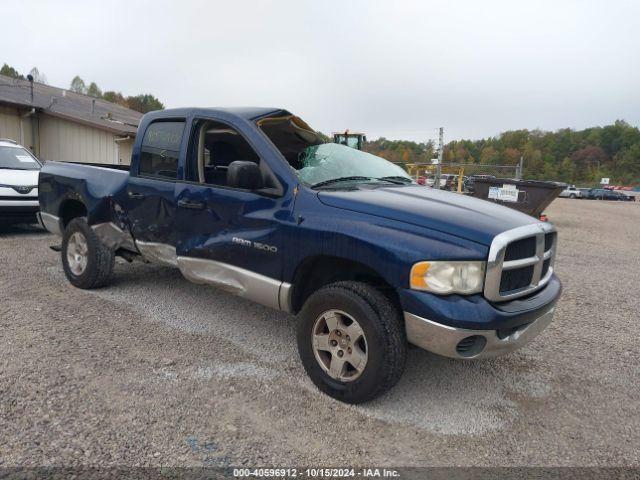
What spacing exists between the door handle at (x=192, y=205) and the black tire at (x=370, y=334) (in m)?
1.31

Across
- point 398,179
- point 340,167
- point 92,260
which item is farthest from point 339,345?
point 92,260

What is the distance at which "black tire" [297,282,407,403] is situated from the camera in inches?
113

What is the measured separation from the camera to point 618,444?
284 centimetres

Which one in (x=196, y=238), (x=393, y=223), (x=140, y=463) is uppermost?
(x=393, y=223)

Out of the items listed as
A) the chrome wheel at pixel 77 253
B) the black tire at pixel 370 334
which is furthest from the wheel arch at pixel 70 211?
the black tire at pixel 370 334

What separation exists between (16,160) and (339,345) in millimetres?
8618

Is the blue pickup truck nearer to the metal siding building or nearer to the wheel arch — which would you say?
the wheel arch

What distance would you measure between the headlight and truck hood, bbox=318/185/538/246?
6.8 inches

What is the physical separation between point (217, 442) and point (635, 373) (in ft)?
10.9

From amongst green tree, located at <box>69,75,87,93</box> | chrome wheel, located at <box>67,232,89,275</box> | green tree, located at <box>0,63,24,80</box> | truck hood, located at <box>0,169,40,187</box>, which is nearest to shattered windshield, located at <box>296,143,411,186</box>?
chrome wheel, located at <box>67,232,89,275</box>

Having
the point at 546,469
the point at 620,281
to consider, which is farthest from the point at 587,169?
the point at 546,469

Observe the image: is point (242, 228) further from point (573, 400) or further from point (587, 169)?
point (587, 169)

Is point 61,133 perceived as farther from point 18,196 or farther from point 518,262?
point 518,262

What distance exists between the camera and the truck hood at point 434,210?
285 centimetres
